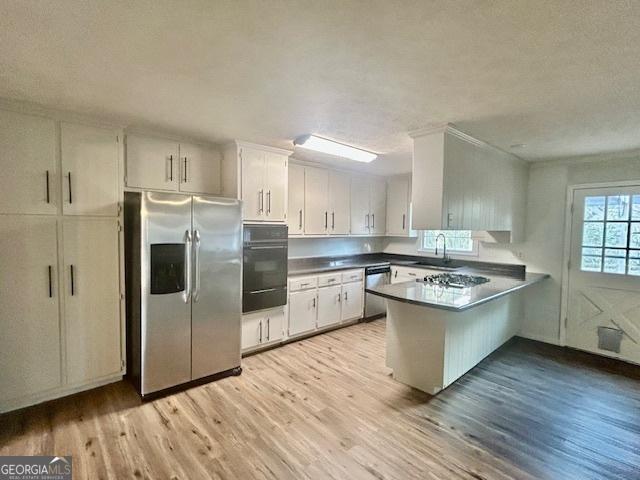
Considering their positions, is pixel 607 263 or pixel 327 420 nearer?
pixel 327 420

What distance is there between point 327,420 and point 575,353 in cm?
351

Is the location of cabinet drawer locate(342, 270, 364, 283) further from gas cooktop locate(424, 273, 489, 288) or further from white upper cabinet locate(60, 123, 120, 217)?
white upper cabinet locate(60, 123, 120, 217)

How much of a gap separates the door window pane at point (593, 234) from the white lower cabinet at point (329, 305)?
3.27 m

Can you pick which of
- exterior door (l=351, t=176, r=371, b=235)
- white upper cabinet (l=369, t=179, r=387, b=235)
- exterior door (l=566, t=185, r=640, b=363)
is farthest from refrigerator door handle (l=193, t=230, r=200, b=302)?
exterior door (l=566, t=185, r=640, b=363)

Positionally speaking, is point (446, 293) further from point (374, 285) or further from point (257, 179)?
point (257, 179)

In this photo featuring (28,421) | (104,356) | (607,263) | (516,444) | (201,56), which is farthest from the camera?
(607,263)

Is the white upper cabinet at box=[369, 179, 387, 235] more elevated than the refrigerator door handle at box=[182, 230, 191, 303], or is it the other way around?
the white upper cabinet at box=[369, 179, 387, 235]

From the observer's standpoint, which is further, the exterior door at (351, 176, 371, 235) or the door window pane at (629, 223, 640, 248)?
the exterior door at (351, 176, 371, 235)

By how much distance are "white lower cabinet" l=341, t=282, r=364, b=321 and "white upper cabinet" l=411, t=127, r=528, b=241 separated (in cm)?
198

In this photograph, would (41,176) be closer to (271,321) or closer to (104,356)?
(104,356)

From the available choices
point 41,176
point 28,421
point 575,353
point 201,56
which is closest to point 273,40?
point 201,56

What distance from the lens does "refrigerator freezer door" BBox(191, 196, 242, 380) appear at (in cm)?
297

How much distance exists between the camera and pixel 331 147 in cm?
348

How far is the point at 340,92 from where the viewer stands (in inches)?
82.8
